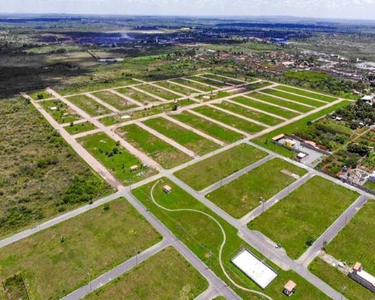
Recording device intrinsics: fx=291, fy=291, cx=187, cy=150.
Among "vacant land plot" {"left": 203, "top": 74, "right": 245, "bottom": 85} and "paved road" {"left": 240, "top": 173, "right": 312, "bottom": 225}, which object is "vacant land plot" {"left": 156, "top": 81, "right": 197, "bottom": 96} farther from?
"paved road" {"left": 240, "top": 173, "right": 312, "bottom": 225}

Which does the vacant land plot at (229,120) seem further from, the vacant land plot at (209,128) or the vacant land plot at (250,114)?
the vacant land plot at (250,114)

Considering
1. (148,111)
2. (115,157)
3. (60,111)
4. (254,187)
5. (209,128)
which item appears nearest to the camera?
(254,187)

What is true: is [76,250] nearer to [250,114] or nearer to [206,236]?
[206,236]

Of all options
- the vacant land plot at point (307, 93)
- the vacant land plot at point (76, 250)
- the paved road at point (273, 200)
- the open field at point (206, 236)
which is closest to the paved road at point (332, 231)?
the open field at point (206, 236)

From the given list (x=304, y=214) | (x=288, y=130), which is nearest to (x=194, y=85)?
(x=288, y=130)

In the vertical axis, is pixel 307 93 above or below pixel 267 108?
above

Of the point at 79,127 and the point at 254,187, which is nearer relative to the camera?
the point at 254,187

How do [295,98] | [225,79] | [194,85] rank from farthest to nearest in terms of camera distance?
[225,79] < [194,85] < [295,98]

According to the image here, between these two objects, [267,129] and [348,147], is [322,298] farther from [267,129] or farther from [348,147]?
[267,129]
